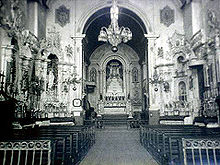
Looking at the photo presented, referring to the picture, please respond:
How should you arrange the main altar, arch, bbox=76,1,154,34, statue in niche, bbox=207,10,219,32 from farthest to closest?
the main altar < arch, bbox=76,1,154,34 < statue in niche, bbox=207,10,219,32

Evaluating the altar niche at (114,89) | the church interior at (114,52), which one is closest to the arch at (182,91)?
the church interior at (114,52)

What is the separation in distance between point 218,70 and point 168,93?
16.2ft

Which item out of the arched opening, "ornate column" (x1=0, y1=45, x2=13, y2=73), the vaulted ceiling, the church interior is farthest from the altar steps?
"ornate column" (x1=0, y1=45, x2=13, y2=73)

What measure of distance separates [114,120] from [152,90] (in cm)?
393

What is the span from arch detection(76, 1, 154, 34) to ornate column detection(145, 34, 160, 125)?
2.52 feet

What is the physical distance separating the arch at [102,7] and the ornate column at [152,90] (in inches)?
30.3

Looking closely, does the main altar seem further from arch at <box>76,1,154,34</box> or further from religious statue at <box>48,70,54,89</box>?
arch at <box>76,1,154,34</box>

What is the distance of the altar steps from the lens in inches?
647

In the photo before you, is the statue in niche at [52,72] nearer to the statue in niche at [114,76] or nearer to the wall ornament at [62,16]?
the wall ornament at [62,16]

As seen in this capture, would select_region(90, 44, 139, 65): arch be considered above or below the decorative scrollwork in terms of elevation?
above

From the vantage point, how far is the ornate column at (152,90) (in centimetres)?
1523

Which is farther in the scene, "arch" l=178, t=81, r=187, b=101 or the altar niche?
the altar niche

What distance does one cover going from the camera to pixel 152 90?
51.4 feet

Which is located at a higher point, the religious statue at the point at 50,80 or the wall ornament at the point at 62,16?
the wall ornament at the point at 62,16
